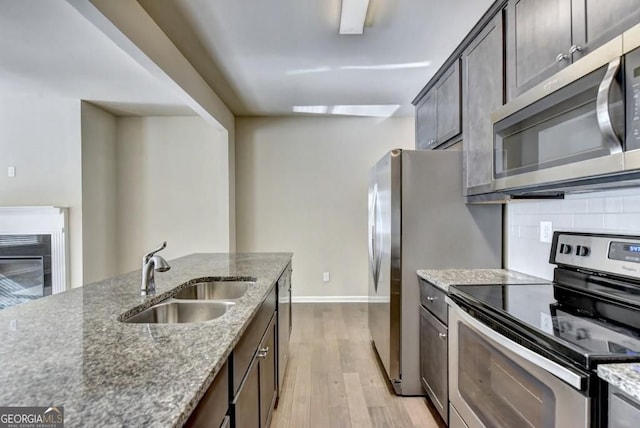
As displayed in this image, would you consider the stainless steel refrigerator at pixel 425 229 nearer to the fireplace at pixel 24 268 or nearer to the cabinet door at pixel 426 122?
the cabinet door at pixel 426 122

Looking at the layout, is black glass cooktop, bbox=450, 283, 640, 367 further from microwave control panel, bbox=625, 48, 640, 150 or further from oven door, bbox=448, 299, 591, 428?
microwave control panel, bbox=625, 48, 640, 150

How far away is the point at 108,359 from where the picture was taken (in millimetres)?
849

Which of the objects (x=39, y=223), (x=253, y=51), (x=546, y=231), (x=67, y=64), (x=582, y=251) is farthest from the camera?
(x=39, y=223)

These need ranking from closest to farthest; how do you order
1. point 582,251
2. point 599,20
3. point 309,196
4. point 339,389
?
point 599,20 → point 582,251 → point 339,389 → point 309,196

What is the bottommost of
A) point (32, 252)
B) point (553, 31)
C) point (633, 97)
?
point (32, 252)

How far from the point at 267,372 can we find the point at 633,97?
1828mm

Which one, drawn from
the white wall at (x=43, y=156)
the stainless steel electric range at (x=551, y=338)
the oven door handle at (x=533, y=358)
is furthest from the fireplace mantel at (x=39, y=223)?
the oven door handle at (x=533, y=358)

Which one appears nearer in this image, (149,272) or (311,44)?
(149,272)

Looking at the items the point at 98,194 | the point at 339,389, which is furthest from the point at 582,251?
the point at 98,194

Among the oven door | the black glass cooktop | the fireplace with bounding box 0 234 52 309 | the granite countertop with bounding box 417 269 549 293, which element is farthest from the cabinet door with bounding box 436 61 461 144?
the fireplace with bounding box 0 234 52 309

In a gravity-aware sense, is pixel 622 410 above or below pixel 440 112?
below

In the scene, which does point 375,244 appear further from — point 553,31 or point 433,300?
point 553,31

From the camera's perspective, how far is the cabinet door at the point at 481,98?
1.82 metres

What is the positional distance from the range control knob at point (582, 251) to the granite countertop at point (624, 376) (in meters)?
0.73
